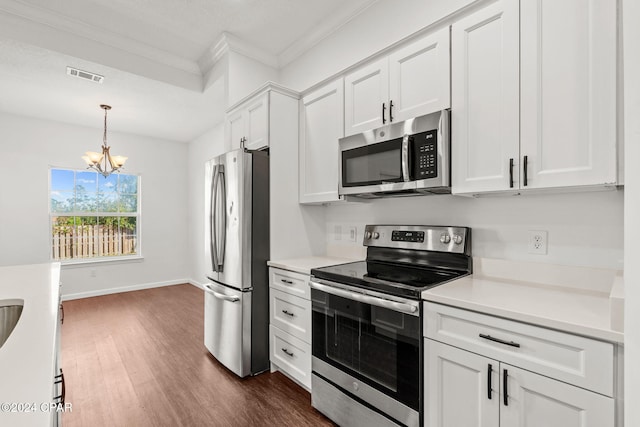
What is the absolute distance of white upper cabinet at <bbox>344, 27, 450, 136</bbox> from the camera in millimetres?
1741

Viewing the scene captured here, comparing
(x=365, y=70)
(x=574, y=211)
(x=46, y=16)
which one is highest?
(x=46, y=16)

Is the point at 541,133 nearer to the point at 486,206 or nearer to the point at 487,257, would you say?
the point at 486,206

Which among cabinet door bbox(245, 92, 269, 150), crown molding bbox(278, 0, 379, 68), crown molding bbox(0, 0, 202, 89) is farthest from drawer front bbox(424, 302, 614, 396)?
crown molding bbox(0, 0, 202, 89)

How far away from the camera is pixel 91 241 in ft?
16.9

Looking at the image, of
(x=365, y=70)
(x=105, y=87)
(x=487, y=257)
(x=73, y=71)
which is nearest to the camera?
(x=487, y=257)

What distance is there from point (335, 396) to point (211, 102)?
3.68 m

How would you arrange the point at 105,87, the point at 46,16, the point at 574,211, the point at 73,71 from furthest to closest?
1. the point at 105,87
2. the point at 73,71
3. the point at 46,16
4. the point at 574,211

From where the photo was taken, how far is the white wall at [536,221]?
1.43 m

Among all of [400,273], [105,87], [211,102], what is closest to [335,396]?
[400,273]

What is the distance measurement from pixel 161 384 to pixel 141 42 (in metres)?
3.23

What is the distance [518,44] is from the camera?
1.46 meters

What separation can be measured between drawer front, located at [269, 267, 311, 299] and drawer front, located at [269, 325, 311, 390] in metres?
0.34

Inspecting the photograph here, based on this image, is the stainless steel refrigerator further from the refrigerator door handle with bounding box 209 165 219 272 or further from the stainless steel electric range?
the stainless steel electric range

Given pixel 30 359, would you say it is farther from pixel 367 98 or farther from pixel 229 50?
pixel 229 50
